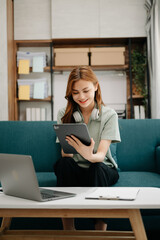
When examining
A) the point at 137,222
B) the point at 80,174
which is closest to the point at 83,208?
the point at 137,222

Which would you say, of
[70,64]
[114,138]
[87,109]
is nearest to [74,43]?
[70,64]

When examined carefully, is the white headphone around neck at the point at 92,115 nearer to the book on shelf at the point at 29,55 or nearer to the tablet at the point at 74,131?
the tablet at the point at 74,131

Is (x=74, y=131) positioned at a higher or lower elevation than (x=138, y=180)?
higher

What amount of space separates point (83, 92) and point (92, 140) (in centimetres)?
36

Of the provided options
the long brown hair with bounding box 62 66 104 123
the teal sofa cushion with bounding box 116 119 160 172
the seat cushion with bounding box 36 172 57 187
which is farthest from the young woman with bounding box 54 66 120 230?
the teal sofa cushion with bounding box 116 119 160 172

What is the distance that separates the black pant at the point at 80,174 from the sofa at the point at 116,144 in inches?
21.4

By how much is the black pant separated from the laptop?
1.09 feet

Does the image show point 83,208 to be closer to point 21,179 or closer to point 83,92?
point 21,179

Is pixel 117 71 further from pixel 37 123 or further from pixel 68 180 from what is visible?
pixel 68 180

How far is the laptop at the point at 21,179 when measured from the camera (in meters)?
1.00

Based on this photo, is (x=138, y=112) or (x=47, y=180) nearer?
(x=47, y=180)

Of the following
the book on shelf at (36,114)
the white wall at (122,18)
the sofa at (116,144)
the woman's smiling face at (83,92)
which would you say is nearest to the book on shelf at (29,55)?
the book on shelf at (36,114)

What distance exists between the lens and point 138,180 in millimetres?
1753

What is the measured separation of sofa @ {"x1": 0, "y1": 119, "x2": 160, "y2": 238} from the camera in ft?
6.98
